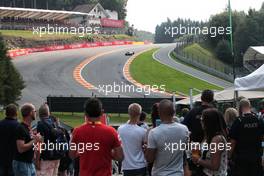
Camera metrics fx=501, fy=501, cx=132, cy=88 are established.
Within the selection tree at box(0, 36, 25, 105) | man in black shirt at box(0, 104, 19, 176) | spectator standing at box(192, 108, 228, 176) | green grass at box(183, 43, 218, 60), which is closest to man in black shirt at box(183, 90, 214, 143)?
spectator standing at box(192, 108, 228, 176)

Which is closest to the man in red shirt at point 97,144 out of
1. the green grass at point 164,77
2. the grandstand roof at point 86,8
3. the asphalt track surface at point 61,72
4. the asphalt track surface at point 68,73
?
the asphalt track surface at point 61,72

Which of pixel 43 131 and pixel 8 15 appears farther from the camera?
pixel 8 15

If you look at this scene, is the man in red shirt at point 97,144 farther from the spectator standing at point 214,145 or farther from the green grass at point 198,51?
the green grass at point 198,51

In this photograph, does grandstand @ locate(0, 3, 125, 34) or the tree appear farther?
grandstand @ locate(0, 3, 125, 34)

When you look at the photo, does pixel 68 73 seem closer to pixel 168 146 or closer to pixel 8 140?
pixel 8 140

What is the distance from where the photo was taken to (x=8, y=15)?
81625mm

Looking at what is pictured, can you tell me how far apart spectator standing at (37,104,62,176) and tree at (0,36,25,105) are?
22.7 metres

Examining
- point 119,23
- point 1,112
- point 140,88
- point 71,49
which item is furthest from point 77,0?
point 1,112

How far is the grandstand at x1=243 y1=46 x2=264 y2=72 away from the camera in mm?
33969

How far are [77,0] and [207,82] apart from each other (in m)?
69.2

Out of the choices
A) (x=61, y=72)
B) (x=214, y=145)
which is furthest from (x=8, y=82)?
(x=214, y=145)

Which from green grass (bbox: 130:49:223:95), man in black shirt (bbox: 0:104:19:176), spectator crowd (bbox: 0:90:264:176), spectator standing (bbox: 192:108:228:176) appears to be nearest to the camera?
spectator standing (bbox: 192:108:228:176)

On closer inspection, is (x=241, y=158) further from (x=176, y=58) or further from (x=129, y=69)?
(x=176, y=58)

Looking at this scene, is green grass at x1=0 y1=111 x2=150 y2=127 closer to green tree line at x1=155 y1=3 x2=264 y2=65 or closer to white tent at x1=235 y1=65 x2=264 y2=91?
white tent at x1=235 y1=65 x2=264 y2=91
